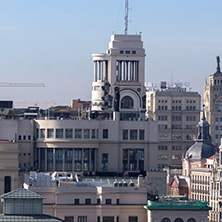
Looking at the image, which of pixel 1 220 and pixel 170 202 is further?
pixel 170 202

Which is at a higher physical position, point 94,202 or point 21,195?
point 94,202

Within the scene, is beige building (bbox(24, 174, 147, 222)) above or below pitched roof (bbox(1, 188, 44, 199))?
above

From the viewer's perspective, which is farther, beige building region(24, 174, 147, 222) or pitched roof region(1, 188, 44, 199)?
beige building region(24, 174, 147, 222)

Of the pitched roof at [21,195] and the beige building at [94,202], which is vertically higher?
the beige building at [94,202]

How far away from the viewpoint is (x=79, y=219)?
195625 mm

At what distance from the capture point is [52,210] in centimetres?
19500

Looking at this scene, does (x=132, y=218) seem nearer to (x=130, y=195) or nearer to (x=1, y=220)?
(x=130, y=195)

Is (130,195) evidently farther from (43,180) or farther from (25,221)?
(25,221)

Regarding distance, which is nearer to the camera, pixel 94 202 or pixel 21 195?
pixel 21 195

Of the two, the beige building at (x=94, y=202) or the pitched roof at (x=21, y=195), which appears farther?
the beige building at (x=94, y=202)

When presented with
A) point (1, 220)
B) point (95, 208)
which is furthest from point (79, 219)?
point (1, 220)

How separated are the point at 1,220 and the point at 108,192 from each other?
3097 cm

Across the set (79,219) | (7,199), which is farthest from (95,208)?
(7,199)

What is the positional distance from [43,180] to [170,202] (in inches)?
684
